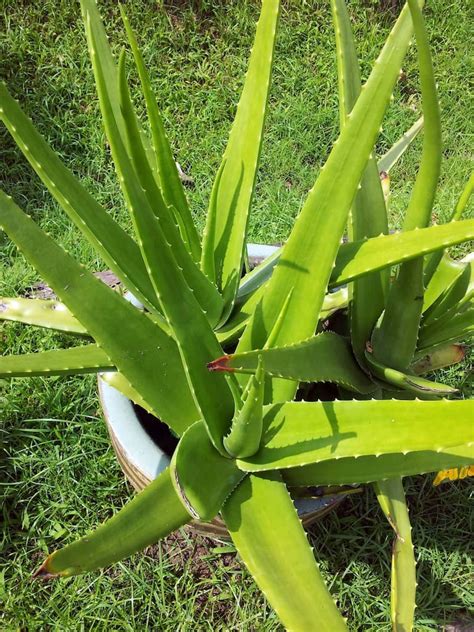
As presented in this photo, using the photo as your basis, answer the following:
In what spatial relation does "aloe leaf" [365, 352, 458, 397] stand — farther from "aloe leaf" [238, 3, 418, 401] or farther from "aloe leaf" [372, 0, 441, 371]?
"aloe leaf" [238, 3, 418, 401]

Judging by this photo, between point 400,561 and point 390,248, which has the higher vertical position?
point 390,248

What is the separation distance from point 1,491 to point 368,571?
0.78m

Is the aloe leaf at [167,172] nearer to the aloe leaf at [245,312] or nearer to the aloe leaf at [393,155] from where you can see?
the aloe leaf at [245,312]

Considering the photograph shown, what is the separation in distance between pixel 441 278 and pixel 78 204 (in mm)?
539

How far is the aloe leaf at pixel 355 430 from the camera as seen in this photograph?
0.60 metres

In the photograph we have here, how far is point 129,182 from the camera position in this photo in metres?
0.66

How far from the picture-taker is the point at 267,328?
82 cm

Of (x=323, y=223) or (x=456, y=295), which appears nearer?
(x=323, y=223)

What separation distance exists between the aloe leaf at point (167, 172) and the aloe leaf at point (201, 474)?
31 cm

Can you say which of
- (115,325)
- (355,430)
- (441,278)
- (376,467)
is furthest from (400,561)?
(115,325)

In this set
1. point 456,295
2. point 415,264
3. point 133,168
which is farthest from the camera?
point 456,295

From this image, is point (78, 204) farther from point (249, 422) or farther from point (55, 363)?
point (249, 422)

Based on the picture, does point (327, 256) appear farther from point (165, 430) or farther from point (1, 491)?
point (1, 491)

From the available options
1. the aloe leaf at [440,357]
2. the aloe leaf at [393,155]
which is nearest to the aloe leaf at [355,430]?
the aloe leaf at [440,357]
